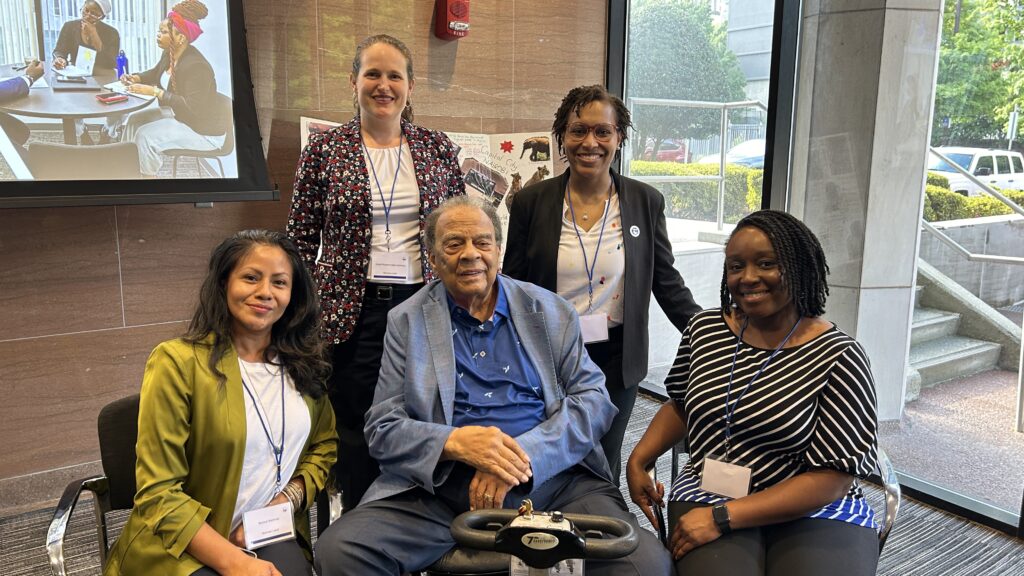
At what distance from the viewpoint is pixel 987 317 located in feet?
10.2

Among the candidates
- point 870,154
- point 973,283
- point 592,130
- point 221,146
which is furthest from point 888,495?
point 221,146

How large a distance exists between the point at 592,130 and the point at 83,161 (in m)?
2.16

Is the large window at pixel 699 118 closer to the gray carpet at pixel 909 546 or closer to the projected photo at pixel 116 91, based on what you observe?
the gray carpet at pixel 909 546

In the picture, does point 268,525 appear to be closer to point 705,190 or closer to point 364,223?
point 364,223

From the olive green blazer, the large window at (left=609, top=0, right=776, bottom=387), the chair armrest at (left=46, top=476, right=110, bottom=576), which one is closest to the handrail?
the large window at (left=609, top=0, right=776, bottom=387)

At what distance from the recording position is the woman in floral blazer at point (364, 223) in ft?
7.64

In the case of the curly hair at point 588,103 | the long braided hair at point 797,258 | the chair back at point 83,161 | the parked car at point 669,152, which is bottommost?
the long braided hair at point 797,258

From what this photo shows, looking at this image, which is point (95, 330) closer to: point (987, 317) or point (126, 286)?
point (126, 286)

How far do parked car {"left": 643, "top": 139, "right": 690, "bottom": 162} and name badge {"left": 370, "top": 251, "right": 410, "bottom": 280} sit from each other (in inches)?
111

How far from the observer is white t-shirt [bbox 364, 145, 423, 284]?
7.78 ft

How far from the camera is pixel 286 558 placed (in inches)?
68.0

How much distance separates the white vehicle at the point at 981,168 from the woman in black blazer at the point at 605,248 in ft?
5.16

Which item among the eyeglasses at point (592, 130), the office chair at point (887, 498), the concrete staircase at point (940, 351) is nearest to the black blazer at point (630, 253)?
the eyeglasses at point (592, 130)

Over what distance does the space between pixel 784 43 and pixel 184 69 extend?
2865mm
